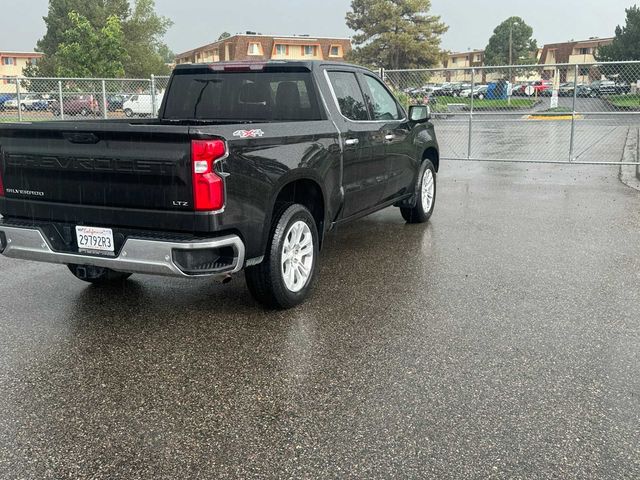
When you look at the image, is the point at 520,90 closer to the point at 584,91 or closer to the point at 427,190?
the point at 584,91

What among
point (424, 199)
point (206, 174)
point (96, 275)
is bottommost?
point (96, 275)

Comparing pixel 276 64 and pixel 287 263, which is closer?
pixel 287 263

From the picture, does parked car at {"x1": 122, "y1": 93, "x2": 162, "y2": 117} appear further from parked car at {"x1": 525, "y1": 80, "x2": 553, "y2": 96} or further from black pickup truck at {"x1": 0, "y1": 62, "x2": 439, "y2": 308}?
black pickup truck at {"x1": 0, "y1": 62, "x2": 439, "y2": 308}

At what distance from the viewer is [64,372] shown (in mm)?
3924

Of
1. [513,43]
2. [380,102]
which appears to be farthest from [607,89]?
[513,43]

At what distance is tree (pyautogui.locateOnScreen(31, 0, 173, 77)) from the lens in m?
56.4

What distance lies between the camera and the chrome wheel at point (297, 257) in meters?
4.96

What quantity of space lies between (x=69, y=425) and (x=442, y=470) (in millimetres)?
1858

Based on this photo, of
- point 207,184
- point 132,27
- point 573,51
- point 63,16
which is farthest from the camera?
point 573,51

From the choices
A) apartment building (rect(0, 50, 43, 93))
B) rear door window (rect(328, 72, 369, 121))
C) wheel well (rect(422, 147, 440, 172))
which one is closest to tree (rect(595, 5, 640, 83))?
wheel well (rect(422, 147, 440, 172))

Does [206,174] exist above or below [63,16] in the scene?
below

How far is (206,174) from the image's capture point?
13.1 feet

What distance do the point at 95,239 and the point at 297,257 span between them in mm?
1540

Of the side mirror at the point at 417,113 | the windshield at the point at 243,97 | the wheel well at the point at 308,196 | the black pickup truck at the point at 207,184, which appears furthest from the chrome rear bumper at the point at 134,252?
the side mirror at the point at 417,113
